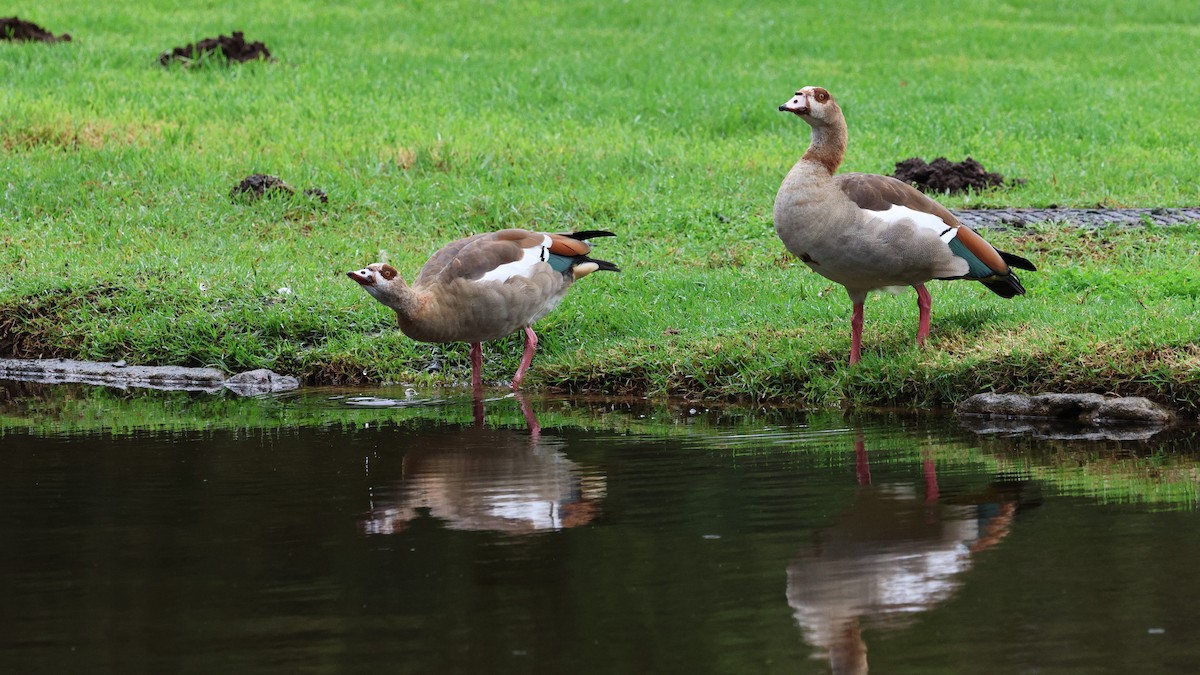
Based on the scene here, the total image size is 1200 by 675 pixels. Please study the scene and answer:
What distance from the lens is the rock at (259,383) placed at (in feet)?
33.3

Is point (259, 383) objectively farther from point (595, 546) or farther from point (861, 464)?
point (595, 546)

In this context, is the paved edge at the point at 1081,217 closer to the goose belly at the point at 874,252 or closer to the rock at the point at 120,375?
the goose belly at the point at 874,252

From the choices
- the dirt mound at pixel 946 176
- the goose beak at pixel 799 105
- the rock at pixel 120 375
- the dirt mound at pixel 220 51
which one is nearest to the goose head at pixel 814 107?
the goose beak at pixel 799 105

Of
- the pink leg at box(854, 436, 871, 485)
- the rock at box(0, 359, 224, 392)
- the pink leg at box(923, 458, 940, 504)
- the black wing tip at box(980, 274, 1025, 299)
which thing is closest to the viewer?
the pink leg at box(923, 458, 940, 504)

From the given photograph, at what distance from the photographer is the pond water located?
15.7 ft

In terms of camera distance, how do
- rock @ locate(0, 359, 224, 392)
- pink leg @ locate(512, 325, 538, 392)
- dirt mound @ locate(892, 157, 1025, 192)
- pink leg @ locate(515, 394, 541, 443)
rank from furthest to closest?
dirt mound @ locate(892, 157, 1025, 192)
rock @ locate(0, 359, 224, 392)
pink leg @ locate(512, 325, 538, 392)
pink leg @ locate(515, 394, 541, 443)

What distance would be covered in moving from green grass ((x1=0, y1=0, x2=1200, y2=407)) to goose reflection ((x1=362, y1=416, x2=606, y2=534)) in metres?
1.81

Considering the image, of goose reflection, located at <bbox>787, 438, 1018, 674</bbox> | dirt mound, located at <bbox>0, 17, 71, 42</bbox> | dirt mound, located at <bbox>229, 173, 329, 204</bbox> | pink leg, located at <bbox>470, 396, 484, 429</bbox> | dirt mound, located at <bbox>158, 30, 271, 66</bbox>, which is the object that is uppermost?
dirt mound, located at <bbox>0, 17, 71, 42</bbox>

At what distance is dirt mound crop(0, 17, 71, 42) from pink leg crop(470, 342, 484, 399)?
42.4 ft

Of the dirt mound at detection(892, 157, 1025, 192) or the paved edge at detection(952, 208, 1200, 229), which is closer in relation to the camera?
the paved edge at detection(952, 208, 1200, 229)

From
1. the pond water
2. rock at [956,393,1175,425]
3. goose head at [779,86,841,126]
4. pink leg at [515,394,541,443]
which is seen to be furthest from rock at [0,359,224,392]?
rock at [956,393,1175,425]

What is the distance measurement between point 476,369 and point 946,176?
252 inches

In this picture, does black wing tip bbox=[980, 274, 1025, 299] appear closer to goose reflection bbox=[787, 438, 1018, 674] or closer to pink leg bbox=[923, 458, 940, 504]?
pink leg bbox=[923, 458, 940, 504]

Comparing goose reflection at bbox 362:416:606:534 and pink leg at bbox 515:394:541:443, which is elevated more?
pink leg at bbox 515:394:541:443
